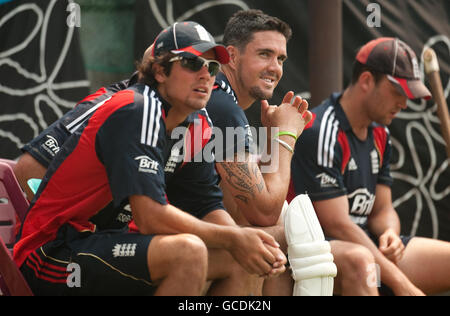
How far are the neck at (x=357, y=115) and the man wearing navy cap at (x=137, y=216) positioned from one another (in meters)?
1.25

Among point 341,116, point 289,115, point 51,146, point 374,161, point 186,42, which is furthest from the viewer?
point 374,161

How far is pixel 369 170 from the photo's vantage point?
379cm

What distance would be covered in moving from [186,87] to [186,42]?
0.17m

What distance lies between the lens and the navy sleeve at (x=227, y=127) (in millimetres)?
2941

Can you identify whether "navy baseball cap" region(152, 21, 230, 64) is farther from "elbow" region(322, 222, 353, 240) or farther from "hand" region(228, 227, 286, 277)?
"elbow" region(322, 222, 353, 240)

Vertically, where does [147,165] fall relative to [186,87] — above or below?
below

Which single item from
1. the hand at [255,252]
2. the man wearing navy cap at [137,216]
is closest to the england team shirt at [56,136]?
the man wearing navy cap at [137,216]

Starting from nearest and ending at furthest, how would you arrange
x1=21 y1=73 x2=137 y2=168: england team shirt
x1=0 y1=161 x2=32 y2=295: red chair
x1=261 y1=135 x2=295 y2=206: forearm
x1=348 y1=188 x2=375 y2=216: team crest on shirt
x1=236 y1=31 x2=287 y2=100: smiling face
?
x1=0 y1=161 x2=32 y2=295: red chair → x1=261 y1=135 x2=295 y2=206: forearm → x1=21 y1=73 x2=137 y2=168: england team shirt → x1=236 y1=31 x2=287 y2=100: smiling face → x1=348 y1=188 x2=375 y2=216: team crest on shirt

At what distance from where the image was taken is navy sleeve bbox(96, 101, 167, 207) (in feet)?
7.72

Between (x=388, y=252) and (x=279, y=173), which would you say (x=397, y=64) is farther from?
(x=279, y=173)

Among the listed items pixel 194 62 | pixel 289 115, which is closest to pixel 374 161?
pixel 289 115

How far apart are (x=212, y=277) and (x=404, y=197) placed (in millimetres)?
2933

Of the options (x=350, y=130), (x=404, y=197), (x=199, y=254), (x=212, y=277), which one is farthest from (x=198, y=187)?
(x=404, y=197)

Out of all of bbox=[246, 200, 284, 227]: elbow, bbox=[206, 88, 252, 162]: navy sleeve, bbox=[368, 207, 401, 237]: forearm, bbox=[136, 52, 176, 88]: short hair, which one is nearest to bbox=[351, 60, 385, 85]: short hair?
bbox=[368, 207, 401, 237]: forearm
